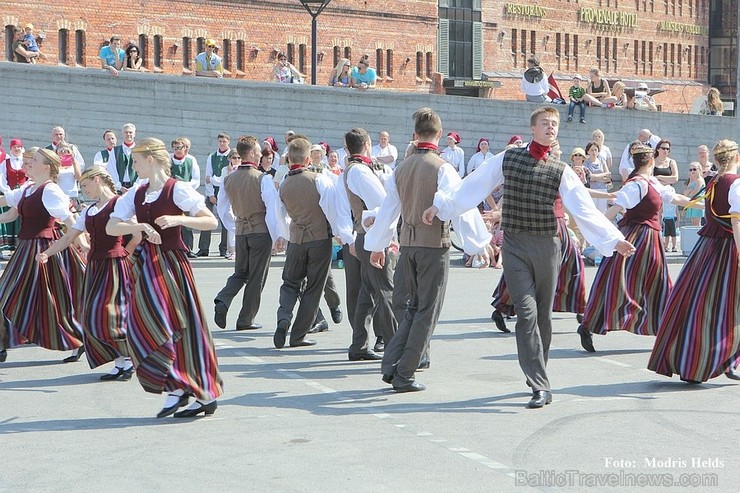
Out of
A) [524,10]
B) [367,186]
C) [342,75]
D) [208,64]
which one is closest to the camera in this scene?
[367,186]

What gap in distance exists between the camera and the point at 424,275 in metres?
9.20

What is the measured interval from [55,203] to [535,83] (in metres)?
23.6

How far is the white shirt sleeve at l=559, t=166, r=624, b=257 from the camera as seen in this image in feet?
28.7

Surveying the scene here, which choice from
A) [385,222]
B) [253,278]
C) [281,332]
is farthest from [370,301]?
[253,278]

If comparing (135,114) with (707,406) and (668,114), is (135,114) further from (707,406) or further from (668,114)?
(707,406)

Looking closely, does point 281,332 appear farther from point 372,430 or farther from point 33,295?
point 372,430

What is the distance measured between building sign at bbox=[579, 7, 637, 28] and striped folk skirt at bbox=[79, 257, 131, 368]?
53.5 meters

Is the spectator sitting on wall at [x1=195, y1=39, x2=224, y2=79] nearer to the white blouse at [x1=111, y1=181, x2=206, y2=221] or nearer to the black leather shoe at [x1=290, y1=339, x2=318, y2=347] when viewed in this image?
the black leather shoe at [x1=290, y1=339, x2=318, y2=347]

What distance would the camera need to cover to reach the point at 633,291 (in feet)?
37.5

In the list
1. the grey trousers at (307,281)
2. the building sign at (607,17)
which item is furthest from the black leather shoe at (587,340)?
the building sign at (607,17)

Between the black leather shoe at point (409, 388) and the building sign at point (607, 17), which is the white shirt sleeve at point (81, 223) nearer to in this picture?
the black leather shoe at point (409, 388)

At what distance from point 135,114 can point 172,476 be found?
22.5 m

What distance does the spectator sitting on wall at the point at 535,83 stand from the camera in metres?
32.5

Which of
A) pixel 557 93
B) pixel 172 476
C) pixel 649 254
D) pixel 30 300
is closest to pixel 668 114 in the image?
pixel 557 93
